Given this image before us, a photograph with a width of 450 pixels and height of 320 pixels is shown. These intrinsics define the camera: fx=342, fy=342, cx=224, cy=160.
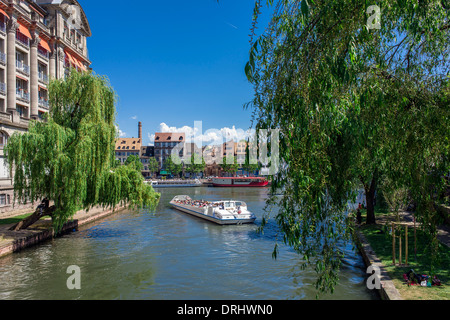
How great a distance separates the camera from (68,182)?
19953mm

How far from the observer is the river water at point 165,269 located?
13117mm

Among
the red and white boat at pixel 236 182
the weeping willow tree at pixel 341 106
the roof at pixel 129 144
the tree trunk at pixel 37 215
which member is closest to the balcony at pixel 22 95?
the tree trunk at pixel 37 215

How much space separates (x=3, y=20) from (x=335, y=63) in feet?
121

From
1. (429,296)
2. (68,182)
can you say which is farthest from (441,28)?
(68,182)

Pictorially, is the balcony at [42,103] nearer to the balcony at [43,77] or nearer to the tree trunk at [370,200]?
the balcony at [43,77]

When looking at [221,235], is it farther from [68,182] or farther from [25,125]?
[25,125]

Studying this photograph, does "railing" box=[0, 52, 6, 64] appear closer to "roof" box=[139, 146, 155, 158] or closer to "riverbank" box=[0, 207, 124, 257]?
"riverbank" box=[0, 207, 124, 257]

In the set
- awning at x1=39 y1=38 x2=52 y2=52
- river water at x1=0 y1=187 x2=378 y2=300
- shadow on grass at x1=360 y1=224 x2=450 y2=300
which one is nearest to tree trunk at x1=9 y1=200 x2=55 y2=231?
river water at x1=0 y1=187 x2=378 y2=300

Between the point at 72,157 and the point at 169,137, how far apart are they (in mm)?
112861

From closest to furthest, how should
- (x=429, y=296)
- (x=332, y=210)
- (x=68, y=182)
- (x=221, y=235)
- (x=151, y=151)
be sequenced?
(x=332, y=210) → (x=429, y=296) → (x=68, y=182) → (x=221, y=235) → (x=151, y=151)

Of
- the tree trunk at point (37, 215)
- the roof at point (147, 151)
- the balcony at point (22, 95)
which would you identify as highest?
the balcony at point (22, 95)

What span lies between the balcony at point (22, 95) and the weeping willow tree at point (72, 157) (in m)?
15.1

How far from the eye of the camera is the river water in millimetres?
13117

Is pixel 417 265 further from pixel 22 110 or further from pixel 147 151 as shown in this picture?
pixel 147 151
